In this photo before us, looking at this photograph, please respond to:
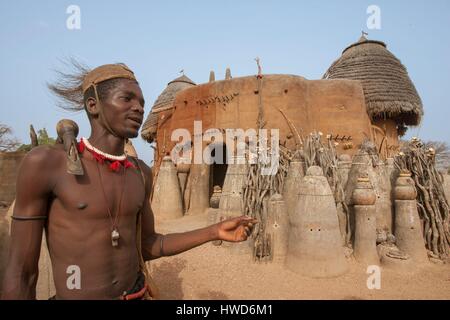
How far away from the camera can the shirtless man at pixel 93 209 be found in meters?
1.12

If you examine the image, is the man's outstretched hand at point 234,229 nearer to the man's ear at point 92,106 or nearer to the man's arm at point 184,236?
the man's arm at point 184,236

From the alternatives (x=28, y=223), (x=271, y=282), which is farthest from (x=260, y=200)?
(x=28, y=223)

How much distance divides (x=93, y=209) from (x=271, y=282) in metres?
3.46

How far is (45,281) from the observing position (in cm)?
273

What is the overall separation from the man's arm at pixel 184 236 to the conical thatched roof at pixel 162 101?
1384 cm

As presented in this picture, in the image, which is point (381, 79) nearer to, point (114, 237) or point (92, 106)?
point (92, 106)

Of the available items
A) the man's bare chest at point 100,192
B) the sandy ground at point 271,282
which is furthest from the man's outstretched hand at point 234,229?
the sandy ground at point 271,282

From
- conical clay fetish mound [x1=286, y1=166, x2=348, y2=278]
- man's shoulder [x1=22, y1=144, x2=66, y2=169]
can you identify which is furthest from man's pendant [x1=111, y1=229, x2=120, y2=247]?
conical clay fetish mound [x1=286, y1=166, x2=348, y2=278]

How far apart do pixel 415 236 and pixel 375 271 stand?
1245 millimetres

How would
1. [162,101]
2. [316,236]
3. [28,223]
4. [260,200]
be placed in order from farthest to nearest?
[162,101] < [260,200] < [316,236] < [28,223]

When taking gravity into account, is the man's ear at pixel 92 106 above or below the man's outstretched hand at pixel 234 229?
above

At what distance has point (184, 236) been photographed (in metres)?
1.62

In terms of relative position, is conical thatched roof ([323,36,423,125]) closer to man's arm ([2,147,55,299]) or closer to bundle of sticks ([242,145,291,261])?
bundle of sticks ([242,145,291,261])
